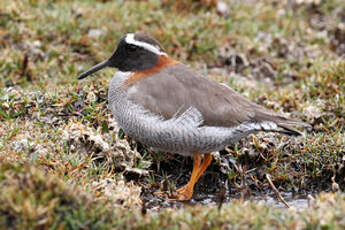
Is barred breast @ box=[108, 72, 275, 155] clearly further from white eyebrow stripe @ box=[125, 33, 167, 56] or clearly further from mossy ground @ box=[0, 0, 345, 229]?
white eyebrow stripe @ box=[125, 33, 167, 56]

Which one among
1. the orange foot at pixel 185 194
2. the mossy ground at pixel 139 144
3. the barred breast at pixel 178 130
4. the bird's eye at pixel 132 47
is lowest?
the orange foot at pixel 185 194

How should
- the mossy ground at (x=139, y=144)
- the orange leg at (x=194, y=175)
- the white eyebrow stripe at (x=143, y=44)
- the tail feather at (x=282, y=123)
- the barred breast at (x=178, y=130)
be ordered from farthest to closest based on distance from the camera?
the white eyebrow stripe at (x=143, y=44), the orange leg at (x=194, y=175), the tail feather at (x=282, y=123), the barred breast at (x=178, y=130), the mossy ground at (x=139, y=144)

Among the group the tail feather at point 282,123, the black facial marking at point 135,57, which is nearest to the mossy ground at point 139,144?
the tail feather at point 282,123

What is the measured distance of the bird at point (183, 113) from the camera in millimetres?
5719

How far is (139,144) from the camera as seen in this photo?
6520 mm

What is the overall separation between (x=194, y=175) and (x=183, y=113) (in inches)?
31.3

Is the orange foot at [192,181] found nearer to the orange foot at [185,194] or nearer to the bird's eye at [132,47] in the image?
the orange foot at [185,194]

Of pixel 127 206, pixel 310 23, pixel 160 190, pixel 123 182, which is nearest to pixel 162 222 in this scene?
pixel 127 206

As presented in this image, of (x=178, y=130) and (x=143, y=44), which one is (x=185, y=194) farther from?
(x=143, y=44)

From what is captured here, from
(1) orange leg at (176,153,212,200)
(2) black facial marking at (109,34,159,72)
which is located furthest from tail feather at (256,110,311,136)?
(2) black facial marking at (109,34,159,72)

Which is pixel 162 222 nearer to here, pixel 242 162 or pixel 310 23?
pixel 242 162

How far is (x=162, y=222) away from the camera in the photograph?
174 inches

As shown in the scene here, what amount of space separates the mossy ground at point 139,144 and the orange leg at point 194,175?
172 millimetres

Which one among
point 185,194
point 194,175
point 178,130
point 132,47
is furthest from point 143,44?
point 185,194
